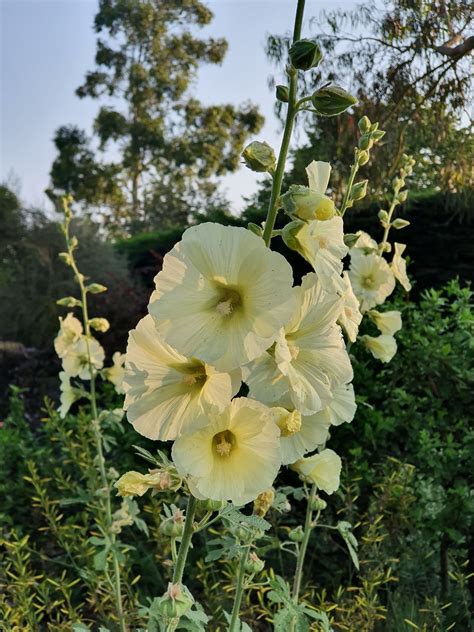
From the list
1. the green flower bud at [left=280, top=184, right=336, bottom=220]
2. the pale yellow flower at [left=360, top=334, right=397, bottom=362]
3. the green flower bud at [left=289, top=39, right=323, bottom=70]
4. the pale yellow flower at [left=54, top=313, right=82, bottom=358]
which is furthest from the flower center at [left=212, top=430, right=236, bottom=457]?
the pale yellow flower at [left=54, top=313, right=82, bottom=358]

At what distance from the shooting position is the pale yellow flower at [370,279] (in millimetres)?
2281

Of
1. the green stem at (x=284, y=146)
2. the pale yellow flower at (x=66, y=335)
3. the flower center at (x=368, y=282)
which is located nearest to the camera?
the green stem at (x=284, y=146)

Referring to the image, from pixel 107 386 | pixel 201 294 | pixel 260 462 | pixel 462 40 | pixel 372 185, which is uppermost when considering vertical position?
pixel 462 40

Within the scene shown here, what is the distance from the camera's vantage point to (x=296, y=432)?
117 centimetres

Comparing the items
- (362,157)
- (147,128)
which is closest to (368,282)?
(362,157)

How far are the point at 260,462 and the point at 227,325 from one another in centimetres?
23

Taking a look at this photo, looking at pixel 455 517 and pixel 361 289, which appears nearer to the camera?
pixel 361 289

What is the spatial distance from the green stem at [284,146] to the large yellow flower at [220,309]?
111mm

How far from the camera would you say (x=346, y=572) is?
325 cm

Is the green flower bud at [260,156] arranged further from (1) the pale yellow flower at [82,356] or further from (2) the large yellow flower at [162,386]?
(1) the pale yellow flower at [82,356]

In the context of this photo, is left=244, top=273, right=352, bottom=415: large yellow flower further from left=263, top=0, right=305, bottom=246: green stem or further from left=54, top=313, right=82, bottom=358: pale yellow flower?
left=54, top=313, right=82, bottom=358: pale yellow flower

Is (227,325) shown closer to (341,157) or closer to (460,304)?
(460,304)

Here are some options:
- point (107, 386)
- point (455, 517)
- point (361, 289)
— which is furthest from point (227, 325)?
point (107, 386)

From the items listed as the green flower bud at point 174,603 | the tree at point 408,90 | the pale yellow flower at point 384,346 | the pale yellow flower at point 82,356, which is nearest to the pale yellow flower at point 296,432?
the green flower bud at point 174,603
